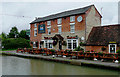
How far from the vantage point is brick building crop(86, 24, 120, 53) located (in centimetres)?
1439

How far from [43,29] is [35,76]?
53.6 ft

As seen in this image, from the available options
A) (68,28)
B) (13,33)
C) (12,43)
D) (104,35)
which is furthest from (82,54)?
(13,33)

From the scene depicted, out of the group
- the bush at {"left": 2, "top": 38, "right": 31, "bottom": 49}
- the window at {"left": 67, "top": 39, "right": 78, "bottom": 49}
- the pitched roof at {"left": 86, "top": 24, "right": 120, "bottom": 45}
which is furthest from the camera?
the bush at {"left": 2, "top": 38, "right": 31, "bottom": 49}

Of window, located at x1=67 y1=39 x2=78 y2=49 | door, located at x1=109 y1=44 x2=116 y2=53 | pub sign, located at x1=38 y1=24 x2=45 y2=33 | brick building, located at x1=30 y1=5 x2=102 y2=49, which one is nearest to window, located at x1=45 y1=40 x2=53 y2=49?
brick building, located at x1=30 y1=5 x2=102 y2=49

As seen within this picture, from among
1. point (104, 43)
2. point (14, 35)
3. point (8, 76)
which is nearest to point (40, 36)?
point (104, 43)

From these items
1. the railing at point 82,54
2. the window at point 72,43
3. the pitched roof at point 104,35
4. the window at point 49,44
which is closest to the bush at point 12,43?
→ the window at point 49,44

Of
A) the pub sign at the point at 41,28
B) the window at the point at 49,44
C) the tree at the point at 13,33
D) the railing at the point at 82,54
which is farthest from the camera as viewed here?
the tree at the point at 13,33

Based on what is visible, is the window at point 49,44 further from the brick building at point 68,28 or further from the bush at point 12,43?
the bush at point 12,43

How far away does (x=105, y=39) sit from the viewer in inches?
613

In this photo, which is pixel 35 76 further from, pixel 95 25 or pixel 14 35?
pixel 14 35

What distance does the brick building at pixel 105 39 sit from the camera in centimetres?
1439

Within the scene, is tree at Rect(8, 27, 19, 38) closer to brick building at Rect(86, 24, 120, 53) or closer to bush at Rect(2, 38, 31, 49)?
bush at Rect(2, 38, 31, 49)

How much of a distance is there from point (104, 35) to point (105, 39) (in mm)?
854

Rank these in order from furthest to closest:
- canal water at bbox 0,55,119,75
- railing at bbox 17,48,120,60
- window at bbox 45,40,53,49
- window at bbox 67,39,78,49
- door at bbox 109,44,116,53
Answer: window at bbox 45,40,53,49 → window at bbox 67,39,78,49 → door at bbox 109,44,116,53 → railing at bbox 17,48,120,60 → canal water at bbox 0,55,119,75
